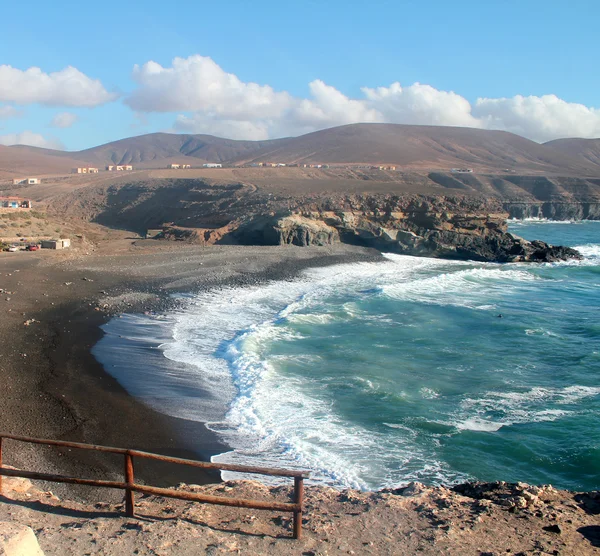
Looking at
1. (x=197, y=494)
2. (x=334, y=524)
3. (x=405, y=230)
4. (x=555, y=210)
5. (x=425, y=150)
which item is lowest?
(x=334, y=524)

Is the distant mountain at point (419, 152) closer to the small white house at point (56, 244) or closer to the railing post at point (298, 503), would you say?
the small white house at point (56, 244)

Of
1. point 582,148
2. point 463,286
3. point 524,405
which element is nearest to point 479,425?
point 524,405

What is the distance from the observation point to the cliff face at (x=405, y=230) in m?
33.0

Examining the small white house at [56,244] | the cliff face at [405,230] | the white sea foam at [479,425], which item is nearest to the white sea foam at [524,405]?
the white sea foam at [479,425]

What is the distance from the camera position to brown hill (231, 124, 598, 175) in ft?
370

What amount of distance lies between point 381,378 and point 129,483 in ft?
25.7

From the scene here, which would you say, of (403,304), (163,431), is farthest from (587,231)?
(163,431)

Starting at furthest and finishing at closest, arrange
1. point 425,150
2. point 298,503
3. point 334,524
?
1. point 425,150
2. point 334,524
3. point 298,503

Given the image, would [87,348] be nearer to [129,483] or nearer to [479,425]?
[129,483]

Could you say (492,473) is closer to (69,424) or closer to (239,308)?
(69,424)

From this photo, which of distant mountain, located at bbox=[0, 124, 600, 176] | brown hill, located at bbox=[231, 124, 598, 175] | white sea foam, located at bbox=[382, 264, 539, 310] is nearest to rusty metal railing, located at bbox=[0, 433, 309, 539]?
white sea foam, located at bbox=[382, 264, 539, 310]

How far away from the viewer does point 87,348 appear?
13.7 m

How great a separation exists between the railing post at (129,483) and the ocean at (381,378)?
106 inches

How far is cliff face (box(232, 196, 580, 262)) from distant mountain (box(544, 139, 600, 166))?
415 ft
